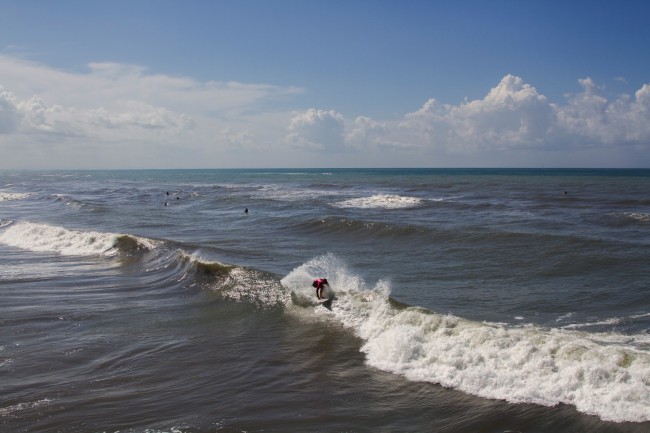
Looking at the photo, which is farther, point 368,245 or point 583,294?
point 368,245

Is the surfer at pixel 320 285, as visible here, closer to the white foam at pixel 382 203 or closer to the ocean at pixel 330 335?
the ocean at pixel 330 335

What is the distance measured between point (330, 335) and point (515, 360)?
4233 mm

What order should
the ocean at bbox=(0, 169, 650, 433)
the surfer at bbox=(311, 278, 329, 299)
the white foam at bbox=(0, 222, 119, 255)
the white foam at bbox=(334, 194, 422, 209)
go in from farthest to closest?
the white foam at bbox=(334, 194, 422, 209), the white foam at bbox=(0, 222, 119, 255), the surfer at bbox=(311, 278, 329, 299), the ocean at bbox=(0, 169, 650, 433)

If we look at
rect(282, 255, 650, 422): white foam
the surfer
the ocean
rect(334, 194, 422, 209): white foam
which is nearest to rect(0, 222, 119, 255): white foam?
the ocean

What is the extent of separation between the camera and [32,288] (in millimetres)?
16281

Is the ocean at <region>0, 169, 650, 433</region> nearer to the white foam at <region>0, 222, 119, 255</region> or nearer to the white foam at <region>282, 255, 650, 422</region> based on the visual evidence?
the white foam at <region>282, 255, 650, 422</region>

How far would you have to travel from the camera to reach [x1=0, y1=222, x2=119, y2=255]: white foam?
23.9 meters

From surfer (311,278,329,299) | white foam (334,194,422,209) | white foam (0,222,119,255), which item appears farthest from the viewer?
white foam (334,194,422,209)

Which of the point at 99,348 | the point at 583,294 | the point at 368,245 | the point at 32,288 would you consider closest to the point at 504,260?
the point at 583,294

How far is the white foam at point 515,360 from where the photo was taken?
8219 mm

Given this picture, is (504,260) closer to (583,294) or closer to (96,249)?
(583,294)

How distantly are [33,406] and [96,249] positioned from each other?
53.6 feet

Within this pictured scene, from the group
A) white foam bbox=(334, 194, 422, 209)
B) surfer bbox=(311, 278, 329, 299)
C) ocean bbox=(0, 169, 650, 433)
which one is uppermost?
white foam bbox=(334, 194, 422, 209)

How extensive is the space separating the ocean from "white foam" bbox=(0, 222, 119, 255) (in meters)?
0.19
